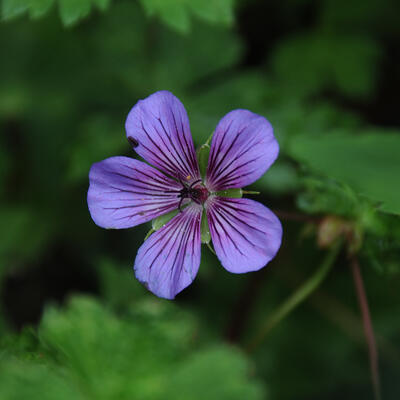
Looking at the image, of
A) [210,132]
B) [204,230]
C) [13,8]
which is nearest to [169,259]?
[204,230]

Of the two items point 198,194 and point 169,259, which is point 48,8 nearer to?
point 198,194

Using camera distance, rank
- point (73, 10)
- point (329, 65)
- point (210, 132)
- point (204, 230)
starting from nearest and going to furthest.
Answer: point (204, 230)
point (73, 10)
point (210, 132)
point (329, 65)

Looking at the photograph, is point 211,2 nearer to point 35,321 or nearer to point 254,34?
point 254,34

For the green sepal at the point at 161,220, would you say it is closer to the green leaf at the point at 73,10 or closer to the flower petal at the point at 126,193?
the flower petal at the point at 126,193

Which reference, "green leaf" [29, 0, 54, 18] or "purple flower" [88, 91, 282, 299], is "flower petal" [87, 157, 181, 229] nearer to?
"purple flower" [88, 91, 282, 299]

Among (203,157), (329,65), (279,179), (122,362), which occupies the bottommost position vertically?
(122,362)

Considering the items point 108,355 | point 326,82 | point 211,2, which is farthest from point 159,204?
point 326,82

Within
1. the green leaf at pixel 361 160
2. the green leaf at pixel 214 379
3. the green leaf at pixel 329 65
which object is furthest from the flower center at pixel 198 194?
the green leaf at pixel 329 65
